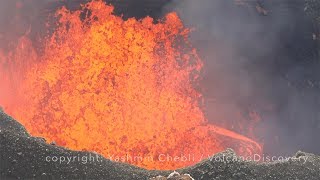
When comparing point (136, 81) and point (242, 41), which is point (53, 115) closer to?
point (136, 81)

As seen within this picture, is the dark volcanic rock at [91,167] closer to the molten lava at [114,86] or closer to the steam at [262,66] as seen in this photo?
the steam at [262,66]

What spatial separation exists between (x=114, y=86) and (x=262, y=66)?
12399mm

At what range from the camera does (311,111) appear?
28.7 m

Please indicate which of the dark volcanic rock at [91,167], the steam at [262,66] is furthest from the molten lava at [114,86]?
the dark volcanic rock at [91,167]

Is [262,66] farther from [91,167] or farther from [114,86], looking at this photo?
[91,167]

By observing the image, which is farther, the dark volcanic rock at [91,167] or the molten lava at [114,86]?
the molten lava at [114,86]

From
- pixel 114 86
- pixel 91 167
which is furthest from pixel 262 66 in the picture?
pixel 91 167

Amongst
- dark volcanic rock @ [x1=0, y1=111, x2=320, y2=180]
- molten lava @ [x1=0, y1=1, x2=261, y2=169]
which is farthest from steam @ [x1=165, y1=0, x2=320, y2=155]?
dark volcanic rock @ [x1=0, y1=111, x2=320, y2=180]

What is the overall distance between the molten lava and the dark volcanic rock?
13.3 m

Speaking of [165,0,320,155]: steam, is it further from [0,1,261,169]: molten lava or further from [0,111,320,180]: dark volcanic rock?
[0,111,320,180]: dark volcanic rock

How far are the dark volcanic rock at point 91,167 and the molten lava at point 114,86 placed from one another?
13.3 m

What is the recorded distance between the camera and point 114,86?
1237 inches

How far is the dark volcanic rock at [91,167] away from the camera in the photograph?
14.4 meters

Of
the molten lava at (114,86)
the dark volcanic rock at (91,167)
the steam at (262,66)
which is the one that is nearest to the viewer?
the dark volcanic rock at (91,167)
